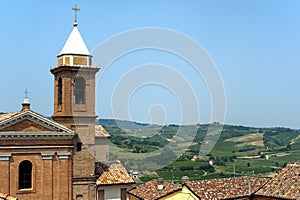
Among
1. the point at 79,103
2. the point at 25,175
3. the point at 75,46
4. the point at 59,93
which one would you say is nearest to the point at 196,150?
the point at 79,103

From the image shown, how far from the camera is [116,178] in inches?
1051

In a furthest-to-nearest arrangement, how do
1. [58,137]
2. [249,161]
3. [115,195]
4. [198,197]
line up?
[249,161] → [115,195] → [58,137] → [198,197]

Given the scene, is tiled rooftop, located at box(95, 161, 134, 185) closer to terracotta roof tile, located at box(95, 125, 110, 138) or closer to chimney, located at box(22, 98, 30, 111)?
terracotta roof tile, located at box(95, 125, 110, 138)

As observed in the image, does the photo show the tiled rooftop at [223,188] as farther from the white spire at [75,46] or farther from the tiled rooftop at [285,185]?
the white spire at [75,46]

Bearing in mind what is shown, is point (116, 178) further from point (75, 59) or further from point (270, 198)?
point (270, 198)

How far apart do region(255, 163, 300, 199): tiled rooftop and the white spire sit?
40.8ft

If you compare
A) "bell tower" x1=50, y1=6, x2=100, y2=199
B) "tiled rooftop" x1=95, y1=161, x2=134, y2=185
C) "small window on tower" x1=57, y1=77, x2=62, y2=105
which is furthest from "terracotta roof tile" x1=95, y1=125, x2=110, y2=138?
"small window on tower" x1=57, y1=77, x2=62, y2=105

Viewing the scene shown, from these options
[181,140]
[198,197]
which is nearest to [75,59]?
[181,140]

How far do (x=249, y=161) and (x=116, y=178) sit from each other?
53148 mm

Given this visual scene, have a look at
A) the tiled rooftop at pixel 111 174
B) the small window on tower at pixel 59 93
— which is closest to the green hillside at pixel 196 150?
the tiled rooftop at pixel 111 174

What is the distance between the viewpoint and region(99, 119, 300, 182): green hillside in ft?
72.3

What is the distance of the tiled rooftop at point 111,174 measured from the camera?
1032 inches

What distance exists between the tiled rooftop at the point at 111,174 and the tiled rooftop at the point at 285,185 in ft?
28.4

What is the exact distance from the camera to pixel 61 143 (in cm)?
2388
